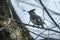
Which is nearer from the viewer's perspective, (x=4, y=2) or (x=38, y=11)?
(x=38, y=11)

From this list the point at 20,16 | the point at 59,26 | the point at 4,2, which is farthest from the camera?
the point at 4,2

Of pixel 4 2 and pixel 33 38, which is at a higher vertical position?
pixel 4 2

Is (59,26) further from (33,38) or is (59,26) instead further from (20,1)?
(20,1)

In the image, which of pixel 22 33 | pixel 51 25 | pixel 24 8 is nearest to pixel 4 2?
pixel 22 33

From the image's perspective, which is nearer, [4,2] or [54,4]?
[54,4]

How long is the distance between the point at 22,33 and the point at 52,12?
1.27 metres

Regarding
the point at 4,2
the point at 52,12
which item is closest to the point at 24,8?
the point at 52,12

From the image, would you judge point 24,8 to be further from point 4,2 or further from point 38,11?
point 4,2

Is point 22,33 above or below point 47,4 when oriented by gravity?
below

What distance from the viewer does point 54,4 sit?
3514 mm

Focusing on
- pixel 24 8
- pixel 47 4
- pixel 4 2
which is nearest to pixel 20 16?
pixel 24 8

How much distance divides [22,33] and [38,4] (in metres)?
1.18

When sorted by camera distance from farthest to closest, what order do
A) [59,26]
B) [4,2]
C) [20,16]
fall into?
[4,2] → [20,16] → [59,26]

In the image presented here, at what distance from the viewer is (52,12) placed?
11.2 feet
